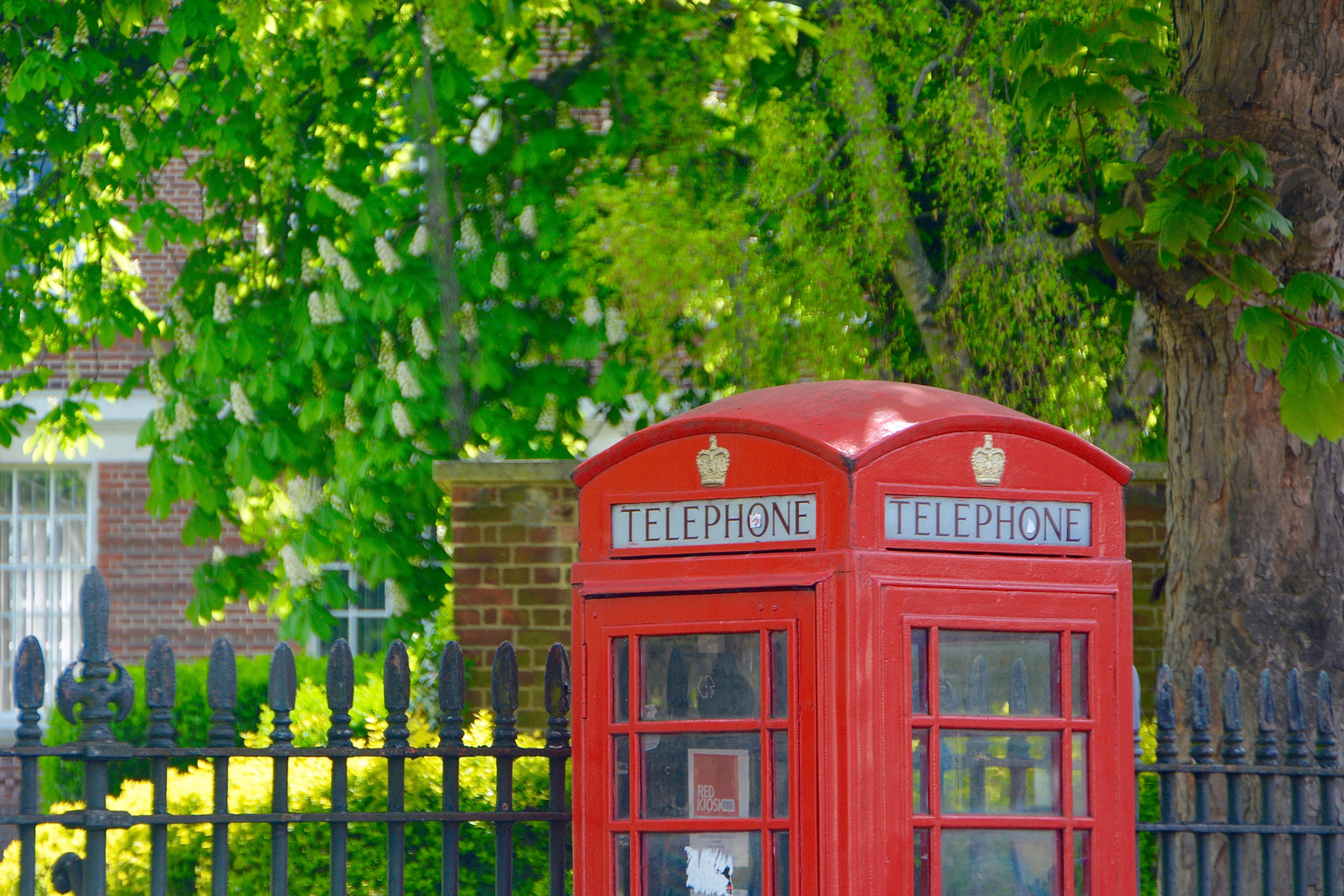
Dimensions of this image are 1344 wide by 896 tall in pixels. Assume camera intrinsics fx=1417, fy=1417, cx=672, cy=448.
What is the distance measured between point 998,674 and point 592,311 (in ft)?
18.2

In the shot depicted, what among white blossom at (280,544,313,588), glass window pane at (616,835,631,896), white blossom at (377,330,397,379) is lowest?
glass window pane at (616,835,631,896)

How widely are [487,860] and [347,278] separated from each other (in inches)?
180

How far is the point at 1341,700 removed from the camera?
17.1ft

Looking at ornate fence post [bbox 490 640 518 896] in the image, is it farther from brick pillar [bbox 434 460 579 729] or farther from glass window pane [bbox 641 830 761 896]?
brick pillar [bbox 434 460 579 729]

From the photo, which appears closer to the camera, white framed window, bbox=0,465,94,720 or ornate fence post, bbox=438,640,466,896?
ornate fence post, bbox=438,640,466,896

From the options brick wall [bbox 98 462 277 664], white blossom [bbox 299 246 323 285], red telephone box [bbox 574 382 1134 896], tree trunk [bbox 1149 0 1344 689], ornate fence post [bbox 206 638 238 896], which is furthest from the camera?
brick wall [bbox 98 462 277 664]

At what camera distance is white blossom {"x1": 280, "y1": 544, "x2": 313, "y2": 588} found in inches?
356

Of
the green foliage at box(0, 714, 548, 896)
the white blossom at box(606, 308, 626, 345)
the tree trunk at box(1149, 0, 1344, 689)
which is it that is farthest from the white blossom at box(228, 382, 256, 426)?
the tree trunk at box(1149, 0, 1344, 689)

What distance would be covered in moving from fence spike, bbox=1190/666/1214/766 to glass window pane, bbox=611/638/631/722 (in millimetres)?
1887

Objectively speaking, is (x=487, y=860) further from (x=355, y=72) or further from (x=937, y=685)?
(x=355, y=72)

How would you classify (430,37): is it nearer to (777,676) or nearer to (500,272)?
(500,272)

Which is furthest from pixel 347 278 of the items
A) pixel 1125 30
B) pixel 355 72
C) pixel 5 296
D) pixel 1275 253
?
pixel 1275 253

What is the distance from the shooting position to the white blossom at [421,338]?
8859mm

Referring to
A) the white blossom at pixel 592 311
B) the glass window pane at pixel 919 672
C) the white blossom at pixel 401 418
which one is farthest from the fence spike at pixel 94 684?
the white blossom at pixel 592 311
